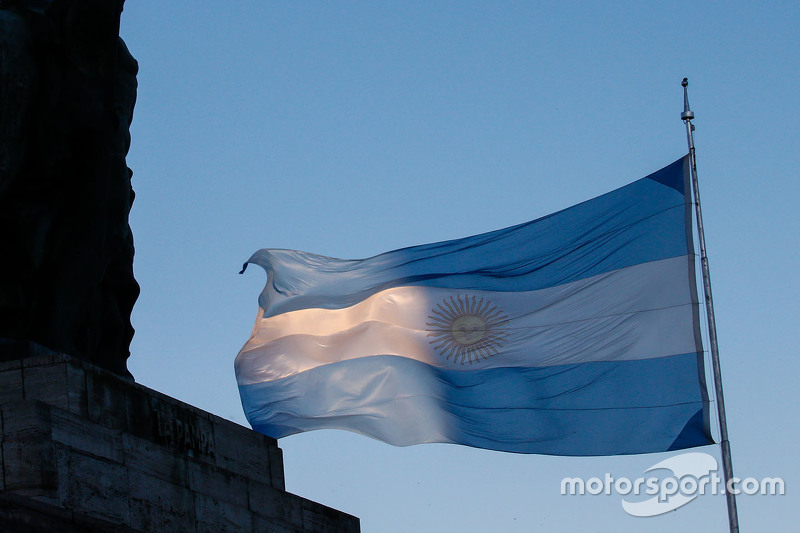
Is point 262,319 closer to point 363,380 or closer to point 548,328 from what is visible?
point 363,380

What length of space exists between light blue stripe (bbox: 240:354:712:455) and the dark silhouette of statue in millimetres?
2731

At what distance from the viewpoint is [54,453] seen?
1209 centimetres

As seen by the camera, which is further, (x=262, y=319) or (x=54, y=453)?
(x=262, y=319)

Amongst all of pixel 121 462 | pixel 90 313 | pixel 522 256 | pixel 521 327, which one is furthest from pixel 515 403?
pixel 121 462

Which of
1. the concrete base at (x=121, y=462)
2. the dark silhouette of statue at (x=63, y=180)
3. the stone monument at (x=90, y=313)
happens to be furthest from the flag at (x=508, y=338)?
the dark silhouette of statue at (x=63, y=180)

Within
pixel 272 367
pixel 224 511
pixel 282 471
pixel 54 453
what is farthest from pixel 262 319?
pixel 54 453

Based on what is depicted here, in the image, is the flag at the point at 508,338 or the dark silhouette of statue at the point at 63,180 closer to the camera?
the dark silhouette of statue at the point at 63,180

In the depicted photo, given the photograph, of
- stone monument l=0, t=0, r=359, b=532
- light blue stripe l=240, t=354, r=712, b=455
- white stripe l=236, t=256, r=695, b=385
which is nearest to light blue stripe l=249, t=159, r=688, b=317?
white stripe l=236, t=256, r=695, b=385

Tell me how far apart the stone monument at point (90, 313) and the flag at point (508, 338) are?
1859 mm

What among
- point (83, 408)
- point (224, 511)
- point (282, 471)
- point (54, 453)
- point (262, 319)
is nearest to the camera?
point (54, 453)

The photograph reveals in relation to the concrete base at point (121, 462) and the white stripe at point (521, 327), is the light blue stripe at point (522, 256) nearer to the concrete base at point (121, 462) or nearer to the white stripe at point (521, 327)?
the white stripe at point (521, 327)

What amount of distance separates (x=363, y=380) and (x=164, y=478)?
453 cm

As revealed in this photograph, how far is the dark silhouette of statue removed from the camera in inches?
565

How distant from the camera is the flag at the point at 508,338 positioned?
16984 millimetres
